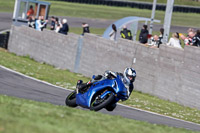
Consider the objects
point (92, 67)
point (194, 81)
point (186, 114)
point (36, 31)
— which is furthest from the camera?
point (36, 31)

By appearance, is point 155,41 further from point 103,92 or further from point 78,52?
point 103,92

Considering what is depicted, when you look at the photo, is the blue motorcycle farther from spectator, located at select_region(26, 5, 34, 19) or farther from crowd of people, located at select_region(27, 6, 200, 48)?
spectator, located at select_region(26, 5, 34, 19)

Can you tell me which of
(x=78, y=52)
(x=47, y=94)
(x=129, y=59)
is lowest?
(x=47, y=94)

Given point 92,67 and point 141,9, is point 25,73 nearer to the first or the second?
point 92,67

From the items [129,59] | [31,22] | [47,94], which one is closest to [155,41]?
[129,59]

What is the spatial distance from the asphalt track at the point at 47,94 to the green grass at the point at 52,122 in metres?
3.92

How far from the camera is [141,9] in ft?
147

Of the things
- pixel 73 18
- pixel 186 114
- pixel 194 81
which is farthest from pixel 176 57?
pixel 73 18

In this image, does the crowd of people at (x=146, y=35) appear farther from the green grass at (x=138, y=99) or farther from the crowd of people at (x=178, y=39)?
the green grass at (x=138, y=99)

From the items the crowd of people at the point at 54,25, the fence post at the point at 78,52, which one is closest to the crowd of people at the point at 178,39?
the fence post at the point at 78,52

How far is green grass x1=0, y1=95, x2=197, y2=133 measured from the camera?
20.6 feet

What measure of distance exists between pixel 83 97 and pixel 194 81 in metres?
6.66

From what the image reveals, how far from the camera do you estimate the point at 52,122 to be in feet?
22.9

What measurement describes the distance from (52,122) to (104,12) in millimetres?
37361
